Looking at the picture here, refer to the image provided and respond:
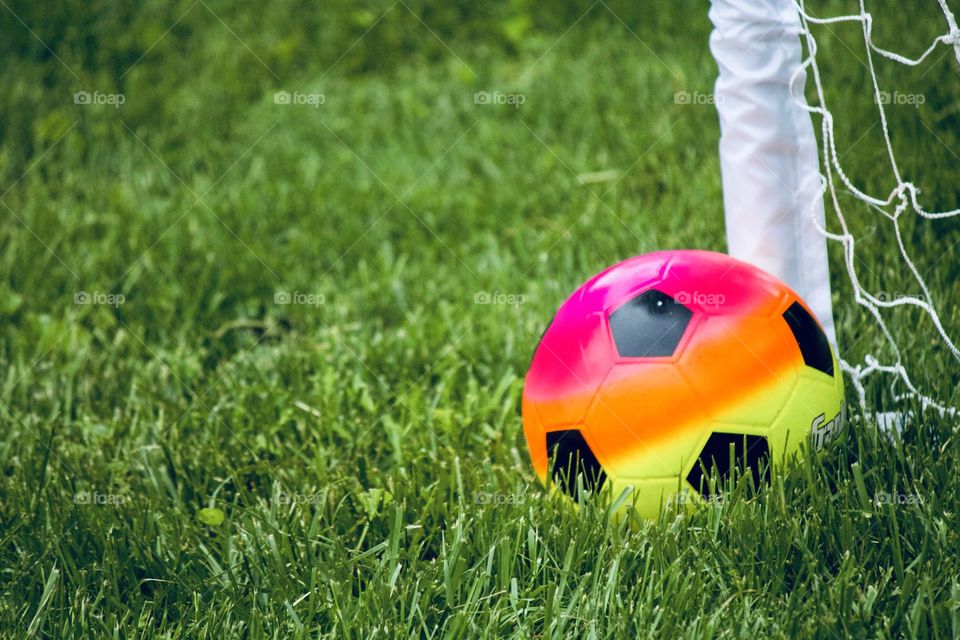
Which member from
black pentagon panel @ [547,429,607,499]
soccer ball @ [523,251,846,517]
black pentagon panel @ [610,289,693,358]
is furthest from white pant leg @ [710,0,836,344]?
black pentagon panel @ [547,429,607,499]

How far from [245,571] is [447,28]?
424 centimetres

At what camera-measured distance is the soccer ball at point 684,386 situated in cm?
205

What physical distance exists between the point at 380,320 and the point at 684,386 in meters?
1.55

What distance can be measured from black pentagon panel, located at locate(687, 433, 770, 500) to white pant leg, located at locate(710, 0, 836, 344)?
50 centimetres

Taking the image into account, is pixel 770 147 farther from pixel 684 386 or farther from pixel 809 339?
pixel 684 386

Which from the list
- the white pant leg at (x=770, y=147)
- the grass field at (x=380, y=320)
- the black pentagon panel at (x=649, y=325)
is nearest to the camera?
the grass field at (x=380, y=320)

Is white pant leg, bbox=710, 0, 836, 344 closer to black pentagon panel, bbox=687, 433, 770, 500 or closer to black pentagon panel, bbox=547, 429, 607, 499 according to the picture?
black pentagon panel, bbox=687, 433, 770, 500

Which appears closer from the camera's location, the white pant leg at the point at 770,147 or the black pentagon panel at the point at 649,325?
the black pentagon panel at the point at 649,325

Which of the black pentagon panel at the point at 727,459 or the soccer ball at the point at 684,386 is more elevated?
the soccer ball at the point at 684,386

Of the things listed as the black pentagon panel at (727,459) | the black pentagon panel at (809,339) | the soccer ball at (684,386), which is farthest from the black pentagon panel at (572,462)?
the black pentagon panel at (809,339)

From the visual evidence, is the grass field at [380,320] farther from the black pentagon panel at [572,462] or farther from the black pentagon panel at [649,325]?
the black pentagon panel at [649,325]

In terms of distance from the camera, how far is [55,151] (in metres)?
4.72

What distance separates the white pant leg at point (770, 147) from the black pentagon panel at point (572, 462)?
2.20 feet

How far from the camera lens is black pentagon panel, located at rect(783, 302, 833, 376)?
7.00ft
